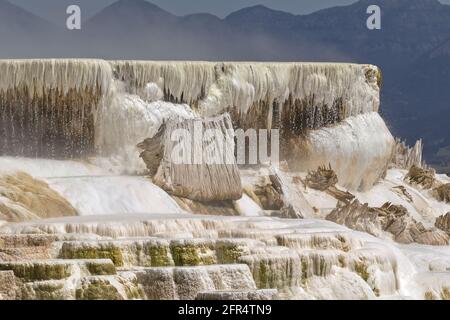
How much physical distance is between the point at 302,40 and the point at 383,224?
190 ft

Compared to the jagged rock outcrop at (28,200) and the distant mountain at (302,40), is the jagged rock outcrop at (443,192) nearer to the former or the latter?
the jagged rock outcrop at (28,200)

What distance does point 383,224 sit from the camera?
27469 mm

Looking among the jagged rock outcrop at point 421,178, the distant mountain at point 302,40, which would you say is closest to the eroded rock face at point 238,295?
the jagged rock outcrop at point 421,178

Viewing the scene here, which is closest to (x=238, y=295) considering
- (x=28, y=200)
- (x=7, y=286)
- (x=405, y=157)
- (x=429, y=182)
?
(x=7, y=286)

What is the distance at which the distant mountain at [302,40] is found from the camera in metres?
65.6

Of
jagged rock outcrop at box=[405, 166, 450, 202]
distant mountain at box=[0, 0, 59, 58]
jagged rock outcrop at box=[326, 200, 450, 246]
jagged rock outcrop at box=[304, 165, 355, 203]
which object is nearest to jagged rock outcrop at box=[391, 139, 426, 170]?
jagged rock outcrop at box=[405, 166, 450, 202]

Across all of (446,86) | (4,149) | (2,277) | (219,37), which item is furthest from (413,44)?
(2,277)

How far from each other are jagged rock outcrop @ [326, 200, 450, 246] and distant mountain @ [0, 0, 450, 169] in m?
35.7

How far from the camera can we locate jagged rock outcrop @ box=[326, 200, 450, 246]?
89.1ft

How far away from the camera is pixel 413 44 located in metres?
90.5

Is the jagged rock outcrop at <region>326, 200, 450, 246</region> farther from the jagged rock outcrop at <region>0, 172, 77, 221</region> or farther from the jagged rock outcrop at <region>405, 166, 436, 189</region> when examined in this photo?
the jagged rock outcrop at <region>405, 166, 436, 189</region>

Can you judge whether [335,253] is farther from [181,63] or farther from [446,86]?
[446,86]

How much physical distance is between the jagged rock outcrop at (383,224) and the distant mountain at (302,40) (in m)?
35.7

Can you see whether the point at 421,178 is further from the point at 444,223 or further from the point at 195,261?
the point at 195,261
